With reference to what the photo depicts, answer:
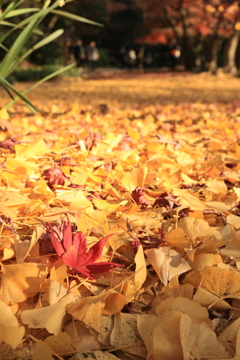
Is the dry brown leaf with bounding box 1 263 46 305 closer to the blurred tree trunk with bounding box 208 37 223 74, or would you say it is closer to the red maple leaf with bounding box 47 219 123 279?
the red maple leaf with bounding box 47 219 123 279

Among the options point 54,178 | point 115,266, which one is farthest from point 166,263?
point 54,178

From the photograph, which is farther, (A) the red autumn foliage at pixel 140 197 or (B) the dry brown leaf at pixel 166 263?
(A) the red autumn foliage at pixel 140 197

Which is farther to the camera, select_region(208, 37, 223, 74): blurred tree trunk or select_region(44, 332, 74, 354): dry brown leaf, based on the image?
select_region(208, 37, 223, 74): blurred tree trunk

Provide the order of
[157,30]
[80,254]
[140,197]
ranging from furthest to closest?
[157,30] → [140,197] → [80,254]

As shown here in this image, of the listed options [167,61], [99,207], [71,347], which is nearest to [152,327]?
[71,347]

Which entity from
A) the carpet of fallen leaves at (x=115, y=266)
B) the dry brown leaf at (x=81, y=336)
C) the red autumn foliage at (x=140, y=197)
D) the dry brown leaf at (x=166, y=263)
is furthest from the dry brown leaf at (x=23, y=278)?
the red autumn foliage at (x=140, y=197)

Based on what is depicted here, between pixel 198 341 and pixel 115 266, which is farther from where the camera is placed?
pixel 115 266

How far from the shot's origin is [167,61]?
31.5 metres

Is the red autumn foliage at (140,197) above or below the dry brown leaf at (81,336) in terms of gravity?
below

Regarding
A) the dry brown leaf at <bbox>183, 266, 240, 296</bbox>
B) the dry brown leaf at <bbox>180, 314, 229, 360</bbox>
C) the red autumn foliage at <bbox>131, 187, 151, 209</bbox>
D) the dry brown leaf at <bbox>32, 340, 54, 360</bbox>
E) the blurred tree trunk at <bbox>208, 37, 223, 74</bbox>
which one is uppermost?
the dry brown leaf at <bbox>32, 340, 54, 360</bbox>

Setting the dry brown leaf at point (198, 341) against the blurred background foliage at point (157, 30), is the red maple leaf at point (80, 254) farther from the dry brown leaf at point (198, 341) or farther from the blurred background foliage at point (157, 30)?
the blurred background foliage at point (157, 30)

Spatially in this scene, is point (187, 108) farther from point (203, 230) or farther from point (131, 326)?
point (131, 326)

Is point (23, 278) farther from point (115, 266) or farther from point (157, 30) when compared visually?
point (157, 30)

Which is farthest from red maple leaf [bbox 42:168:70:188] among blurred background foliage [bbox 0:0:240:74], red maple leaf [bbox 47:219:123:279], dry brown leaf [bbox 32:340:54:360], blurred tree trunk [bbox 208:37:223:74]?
blurred tree trunk [bbox 208:37:223:74]
